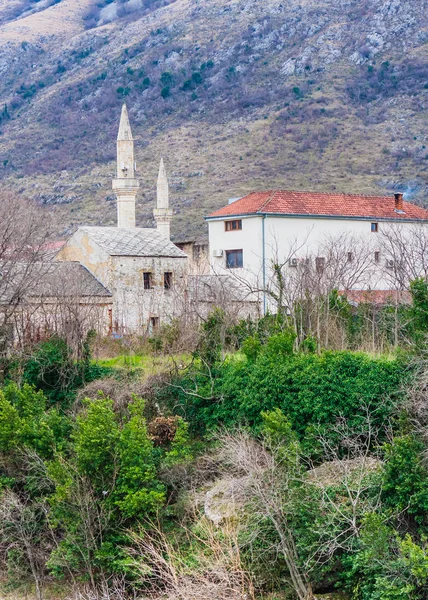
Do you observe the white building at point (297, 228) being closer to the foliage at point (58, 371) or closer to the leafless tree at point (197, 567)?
the foliage at point (58, 371)

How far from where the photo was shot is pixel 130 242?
3712cm

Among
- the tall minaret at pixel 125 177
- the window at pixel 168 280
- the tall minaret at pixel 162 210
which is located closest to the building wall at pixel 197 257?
the tall minaret at pixel 162 210

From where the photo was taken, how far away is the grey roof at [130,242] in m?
36.4

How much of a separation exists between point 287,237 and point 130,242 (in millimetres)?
7825

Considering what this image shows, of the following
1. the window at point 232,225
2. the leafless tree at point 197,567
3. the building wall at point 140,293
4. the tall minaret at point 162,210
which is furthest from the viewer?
the tall minaret at point 162,210

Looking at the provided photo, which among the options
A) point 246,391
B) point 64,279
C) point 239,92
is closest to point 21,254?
point 64,279

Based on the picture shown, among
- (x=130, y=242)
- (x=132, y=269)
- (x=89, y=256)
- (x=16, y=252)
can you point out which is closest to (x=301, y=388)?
(x=16, y=252)

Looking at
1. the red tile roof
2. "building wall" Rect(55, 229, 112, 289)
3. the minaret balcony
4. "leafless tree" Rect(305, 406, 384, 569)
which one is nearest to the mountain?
the red tile roof

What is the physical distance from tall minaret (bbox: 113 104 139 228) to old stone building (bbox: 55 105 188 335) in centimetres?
481

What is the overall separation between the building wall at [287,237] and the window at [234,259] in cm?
17

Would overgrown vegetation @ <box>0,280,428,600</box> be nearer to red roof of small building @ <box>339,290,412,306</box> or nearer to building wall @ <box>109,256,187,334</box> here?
red roof of small building @ <box>339,290,412,306</box>

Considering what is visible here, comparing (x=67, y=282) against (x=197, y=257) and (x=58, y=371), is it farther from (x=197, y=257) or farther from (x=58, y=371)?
(x=197, y=257)

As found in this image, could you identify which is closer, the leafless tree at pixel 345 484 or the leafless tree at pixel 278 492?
the leafless tree at pixel 345 484

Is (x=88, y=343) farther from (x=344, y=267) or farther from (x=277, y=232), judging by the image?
(x=277, y=232)
